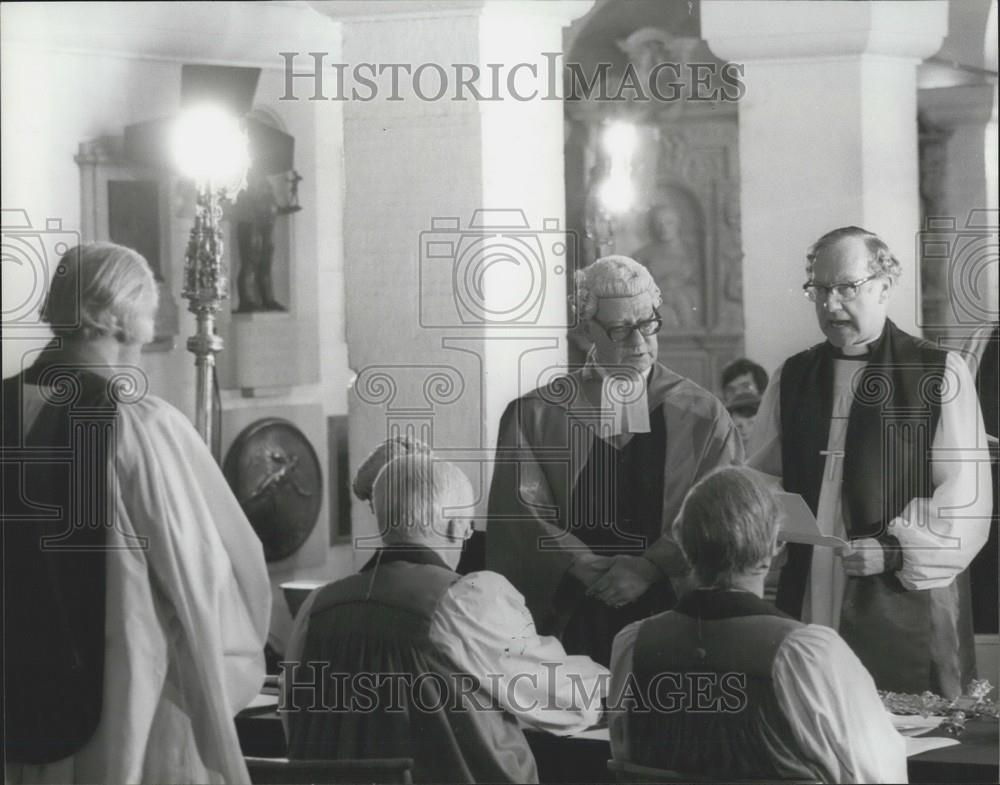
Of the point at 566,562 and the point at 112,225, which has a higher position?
the point at 112,225

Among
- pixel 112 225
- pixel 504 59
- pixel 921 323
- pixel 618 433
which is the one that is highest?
pixel 504 59

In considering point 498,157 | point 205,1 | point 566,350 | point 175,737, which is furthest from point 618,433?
point 205,1

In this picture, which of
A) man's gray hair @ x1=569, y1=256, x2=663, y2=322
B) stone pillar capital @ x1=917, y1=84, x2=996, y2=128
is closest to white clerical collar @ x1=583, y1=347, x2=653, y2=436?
man's gray hair @ x1=569, y1=256, x2=663, y2=322

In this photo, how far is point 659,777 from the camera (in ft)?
11.0

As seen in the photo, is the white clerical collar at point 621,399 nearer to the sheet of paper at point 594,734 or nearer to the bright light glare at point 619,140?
the bright light glare at point 619,140

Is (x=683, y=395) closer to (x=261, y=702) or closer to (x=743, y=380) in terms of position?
(x=743, y=380)

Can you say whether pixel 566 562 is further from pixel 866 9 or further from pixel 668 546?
pixel 866 9

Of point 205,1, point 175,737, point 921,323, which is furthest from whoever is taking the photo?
point 205,1

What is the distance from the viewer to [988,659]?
3.64 meters

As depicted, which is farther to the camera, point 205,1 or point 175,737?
point 205,1

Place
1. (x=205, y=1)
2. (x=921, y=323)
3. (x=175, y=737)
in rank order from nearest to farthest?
1. (x=921, y=323)
2. (x=175, y=737)
3. (x=205, y=1)

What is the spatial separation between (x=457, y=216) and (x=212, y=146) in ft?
2.08

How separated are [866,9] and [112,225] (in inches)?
70.4

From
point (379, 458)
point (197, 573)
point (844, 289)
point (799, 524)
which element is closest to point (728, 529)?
point (799, 524)
